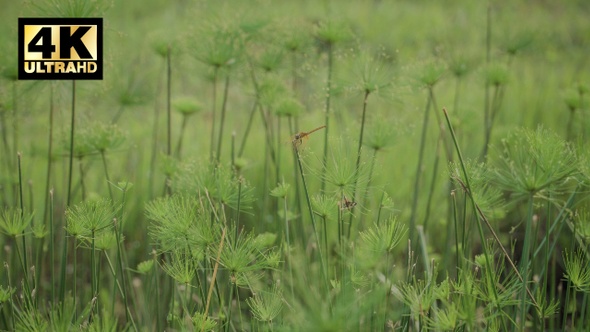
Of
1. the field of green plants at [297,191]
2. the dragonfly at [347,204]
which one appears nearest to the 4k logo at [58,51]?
the field of green plants at [297,191]

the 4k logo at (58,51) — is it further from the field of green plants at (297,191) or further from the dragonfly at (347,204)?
the dragonfly at (347,204)

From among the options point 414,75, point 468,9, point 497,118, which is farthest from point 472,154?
point 468,9

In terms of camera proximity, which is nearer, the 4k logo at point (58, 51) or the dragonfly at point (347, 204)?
the dragonfly at point (347, 204)

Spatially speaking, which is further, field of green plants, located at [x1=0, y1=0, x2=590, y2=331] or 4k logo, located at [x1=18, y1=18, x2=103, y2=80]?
4k logo, located at [x1=18, y1=18, x2=103, y2=80]

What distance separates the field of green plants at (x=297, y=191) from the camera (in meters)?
1.04

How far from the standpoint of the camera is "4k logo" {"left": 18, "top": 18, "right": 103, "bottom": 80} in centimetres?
161

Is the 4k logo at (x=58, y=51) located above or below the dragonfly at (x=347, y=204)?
above

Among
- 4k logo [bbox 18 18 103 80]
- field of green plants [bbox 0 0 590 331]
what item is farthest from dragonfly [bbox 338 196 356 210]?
4k logo [bbox 18 18 103 80]

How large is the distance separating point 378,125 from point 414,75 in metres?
0.21

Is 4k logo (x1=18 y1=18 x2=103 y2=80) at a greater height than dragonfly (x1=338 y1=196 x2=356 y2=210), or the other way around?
4k logo (x1=18 y1=18 x2=103 y2=80)

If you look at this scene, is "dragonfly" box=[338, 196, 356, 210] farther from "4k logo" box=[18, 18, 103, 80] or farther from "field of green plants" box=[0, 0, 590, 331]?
"4k logo" box=[18, 18, 103, 80]

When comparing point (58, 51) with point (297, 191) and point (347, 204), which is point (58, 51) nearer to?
point (297, 191)

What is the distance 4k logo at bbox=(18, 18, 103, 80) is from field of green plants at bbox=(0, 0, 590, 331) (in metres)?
0.05

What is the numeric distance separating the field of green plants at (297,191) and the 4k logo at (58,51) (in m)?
0.05
